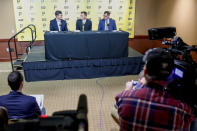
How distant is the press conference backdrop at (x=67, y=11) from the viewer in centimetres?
532

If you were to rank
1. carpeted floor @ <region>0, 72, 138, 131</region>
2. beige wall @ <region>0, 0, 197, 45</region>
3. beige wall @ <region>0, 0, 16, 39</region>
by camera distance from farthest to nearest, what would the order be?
1. beige wall @ <region>0, 0, 16, 39</region>
2. beige wall @ <region>0, 0, 197, 45</region>
3. carpeted floor @ <region>0, 72, 138, 131</region>

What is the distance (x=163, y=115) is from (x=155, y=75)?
8.5 inches

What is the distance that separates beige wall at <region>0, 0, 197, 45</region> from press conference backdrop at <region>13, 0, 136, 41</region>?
0.23 m

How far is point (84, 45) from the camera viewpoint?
13.4 ft

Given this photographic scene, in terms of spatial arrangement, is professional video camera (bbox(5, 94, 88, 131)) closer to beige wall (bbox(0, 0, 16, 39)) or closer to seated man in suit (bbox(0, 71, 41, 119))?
seated man in suit (bbox(0, 71, 41, 119))

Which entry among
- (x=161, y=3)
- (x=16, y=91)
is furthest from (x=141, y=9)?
(x=16, y=91)

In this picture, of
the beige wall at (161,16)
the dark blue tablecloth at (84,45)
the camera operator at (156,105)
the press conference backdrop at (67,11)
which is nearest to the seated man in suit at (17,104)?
the camera operator at (156,105)

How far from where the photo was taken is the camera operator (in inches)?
40.3

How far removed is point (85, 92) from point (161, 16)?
3.63 metres

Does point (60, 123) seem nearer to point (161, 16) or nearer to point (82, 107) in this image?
point (82, 107)

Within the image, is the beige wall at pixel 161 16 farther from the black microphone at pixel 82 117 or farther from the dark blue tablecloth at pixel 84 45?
the black microphone at pixel 82 117

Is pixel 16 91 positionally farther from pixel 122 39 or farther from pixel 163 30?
pixel 122 39

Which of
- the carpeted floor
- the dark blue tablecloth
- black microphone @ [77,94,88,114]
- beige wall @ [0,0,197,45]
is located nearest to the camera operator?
black microphone @ [77,94,88,114]

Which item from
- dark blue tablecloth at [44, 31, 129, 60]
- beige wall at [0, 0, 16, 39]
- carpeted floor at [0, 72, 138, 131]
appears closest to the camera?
carpeted floor at [0, 72, 138, 131]
